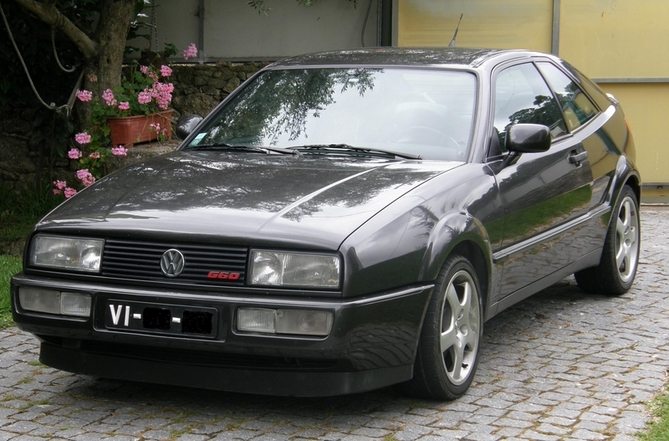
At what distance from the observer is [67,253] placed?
4.56 meters

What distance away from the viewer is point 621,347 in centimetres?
595

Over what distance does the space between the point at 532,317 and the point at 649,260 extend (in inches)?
86.5

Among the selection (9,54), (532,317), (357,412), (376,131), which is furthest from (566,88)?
(9,54)

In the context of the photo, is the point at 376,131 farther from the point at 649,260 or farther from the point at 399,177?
the point at 649,260

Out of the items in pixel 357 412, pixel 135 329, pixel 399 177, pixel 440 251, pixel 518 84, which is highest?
pixel 518 84

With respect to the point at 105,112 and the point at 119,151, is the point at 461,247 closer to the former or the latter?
the point at 119,151

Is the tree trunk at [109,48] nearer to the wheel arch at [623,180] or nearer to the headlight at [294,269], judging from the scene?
the wheel arch at [623,180]

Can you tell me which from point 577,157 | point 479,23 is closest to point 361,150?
point 577,157

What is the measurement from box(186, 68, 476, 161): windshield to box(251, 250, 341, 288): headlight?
128 centimetres

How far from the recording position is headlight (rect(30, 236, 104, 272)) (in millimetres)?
4508

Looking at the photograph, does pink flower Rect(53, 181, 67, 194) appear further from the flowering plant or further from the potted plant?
the potted plant

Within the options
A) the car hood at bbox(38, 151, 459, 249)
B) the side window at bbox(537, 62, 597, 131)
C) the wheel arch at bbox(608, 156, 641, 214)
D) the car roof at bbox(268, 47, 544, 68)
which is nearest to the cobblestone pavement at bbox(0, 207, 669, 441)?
the car hood at bbox(38, 151, 459, 249)

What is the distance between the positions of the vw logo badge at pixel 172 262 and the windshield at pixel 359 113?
1258 millimetres

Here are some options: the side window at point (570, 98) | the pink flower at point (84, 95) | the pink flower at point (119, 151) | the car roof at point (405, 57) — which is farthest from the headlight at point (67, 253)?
the pink flower at point (84, 95)
